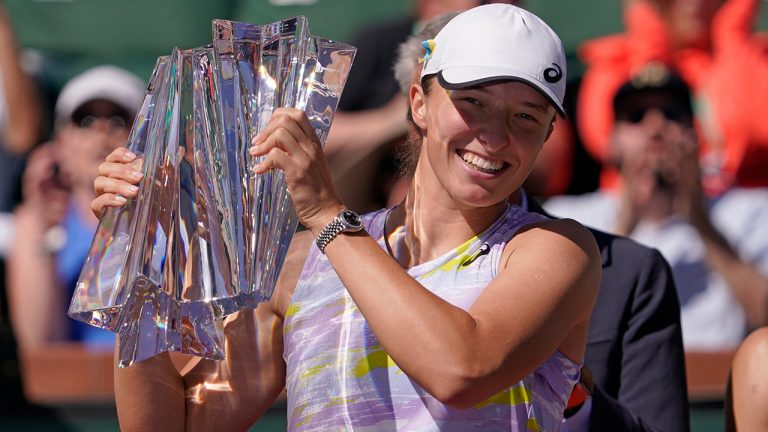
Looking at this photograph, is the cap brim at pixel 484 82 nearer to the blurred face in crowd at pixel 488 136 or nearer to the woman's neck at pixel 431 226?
the blurred face in crowd at pixel 488 136

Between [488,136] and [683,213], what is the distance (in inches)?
96.8

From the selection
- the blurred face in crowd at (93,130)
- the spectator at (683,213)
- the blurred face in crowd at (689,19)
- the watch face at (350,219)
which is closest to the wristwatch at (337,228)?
the watch face at (350,219)

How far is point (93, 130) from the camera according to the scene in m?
4.21

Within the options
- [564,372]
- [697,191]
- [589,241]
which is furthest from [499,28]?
[697,191]

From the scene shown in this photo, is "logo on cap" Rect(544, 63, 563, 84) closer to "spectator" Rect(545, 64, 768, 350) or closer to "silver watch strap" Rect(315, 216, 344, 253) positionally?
"silver watch strap" Rect(315, 216, 344, 253)

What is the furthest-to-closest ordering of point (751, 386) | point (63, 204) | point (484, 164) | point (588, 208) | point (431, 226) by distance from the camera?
point (63, 204) → point (588, 208) → point (751, 386) → point (431, 226) → point (484, 164)

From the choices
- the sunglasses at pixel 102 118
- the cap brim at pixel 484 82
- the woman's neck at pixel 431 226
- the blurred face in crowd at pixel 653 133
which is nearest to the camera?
the cap brim at pixel 484 82

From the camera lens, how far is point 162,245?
166 centimetres

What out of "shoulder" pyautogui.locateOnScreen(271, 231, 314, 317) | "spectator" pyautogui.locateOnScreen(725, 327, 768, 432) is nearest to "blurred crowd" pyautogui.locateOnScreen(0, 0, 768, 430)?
"spectator" pyautogui.locateOnScreen(725, 327, 768, 432)

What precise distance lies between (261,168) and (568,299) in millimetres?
442

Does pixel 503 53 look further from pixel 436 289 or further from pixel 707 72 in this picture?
pixel 707 72

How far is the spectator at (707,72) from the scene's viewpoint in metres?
4.11

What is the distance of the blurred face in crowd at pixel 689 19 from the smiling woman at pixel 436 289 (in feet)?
8.68

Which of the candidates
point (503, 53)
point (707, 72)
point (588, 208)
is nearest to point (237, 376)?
point (503, 53)
